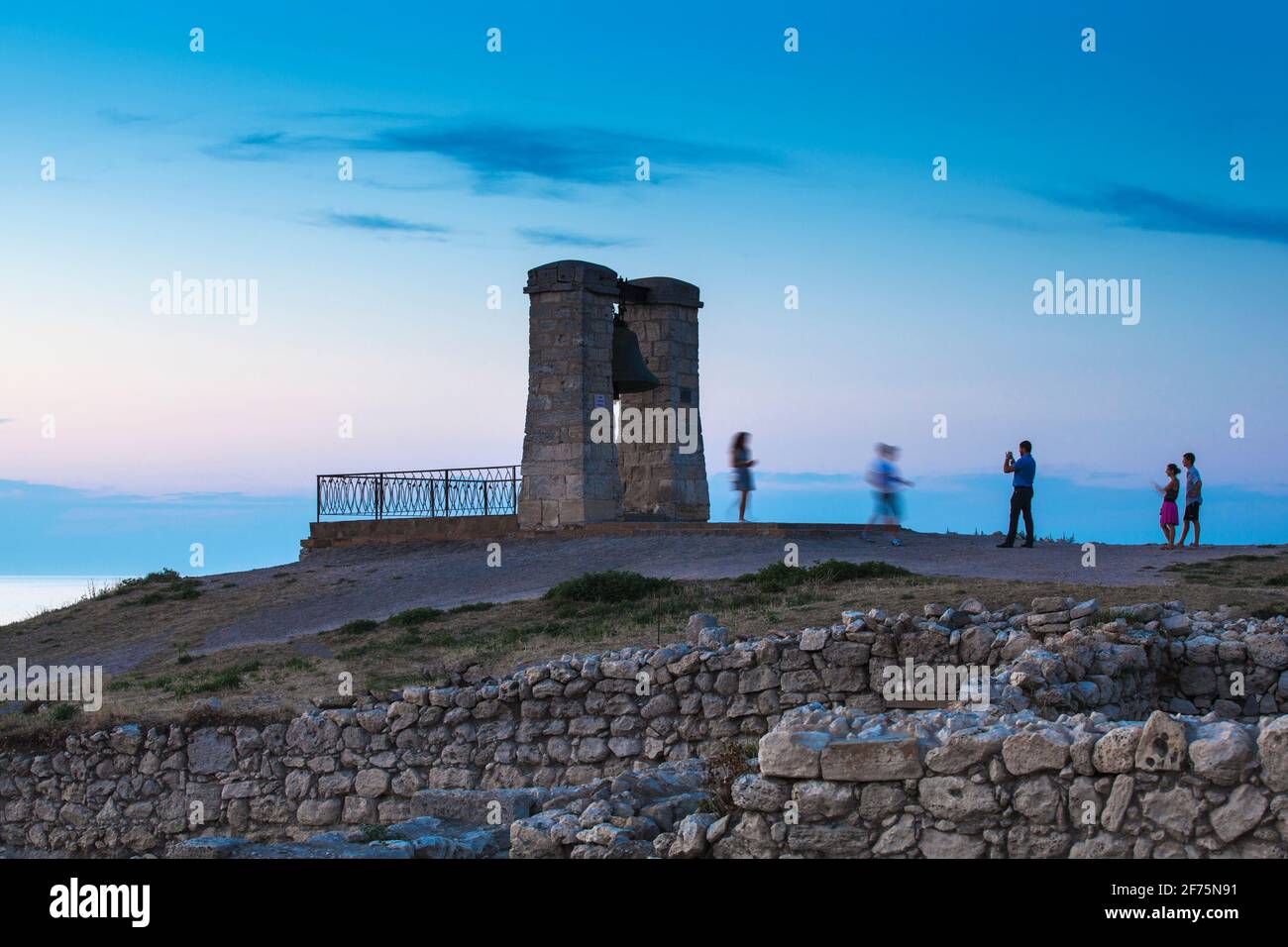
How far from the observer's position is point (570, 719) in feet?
39.6

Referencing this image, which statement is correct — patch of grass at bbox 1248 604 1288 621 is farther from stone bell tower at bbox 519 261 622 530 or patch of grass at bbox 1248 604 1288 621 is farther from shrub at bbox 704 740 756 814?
stone bell tower at bbox 519 261 622 530

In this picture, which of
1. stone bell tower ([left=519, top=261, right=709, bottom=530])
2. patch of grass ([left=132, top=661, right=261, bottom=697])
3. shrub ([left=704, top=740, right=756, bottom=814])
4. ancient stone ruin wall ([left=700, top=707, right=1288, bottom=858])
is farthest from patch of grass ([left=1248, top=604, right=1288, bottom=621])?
stone bell tower ([left=519, top=261, right=709, bottom=530])

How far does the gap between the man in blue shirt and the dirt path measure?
33 centimetres

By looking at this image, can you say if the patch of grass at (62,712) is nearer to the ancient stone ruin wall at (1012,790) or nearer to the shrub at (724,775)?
the shrub at (724,775)

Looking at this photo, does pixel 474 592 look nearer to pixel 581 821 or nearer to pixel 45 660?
pixel 45 660

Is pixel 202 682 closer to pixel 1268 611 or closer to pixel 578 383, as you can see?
pixel 578 383

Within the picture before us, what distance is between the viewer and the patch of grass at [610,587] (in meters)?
17.5

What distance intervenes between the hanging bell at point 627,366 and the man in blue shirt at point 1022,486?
300 inches

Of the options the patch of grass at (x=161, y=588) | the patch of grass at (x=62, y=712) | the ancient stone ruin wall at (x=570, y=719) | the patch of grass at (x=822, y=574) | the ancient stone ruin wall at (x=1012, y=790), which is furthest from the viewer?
the patch of grass at (x=161, y=588)

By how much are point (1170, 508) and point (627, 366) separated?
9.46 metres

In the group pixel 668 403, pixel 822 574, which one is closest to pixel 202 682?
pixel 822 574

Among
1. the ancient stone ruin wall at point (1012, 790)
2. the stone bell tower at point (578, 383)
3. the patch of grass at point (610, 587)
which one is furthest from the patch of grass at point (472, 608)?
the ancient stone ruin wall at point (1012, 790)

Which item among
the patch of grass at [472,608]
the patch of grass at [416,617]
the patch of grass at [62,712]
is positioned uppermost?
the patch of grass at [472,608]

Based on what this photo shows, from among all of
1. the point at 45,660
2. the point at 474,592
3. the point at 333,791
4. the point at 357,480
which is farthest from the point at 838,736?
the point at 357,480
